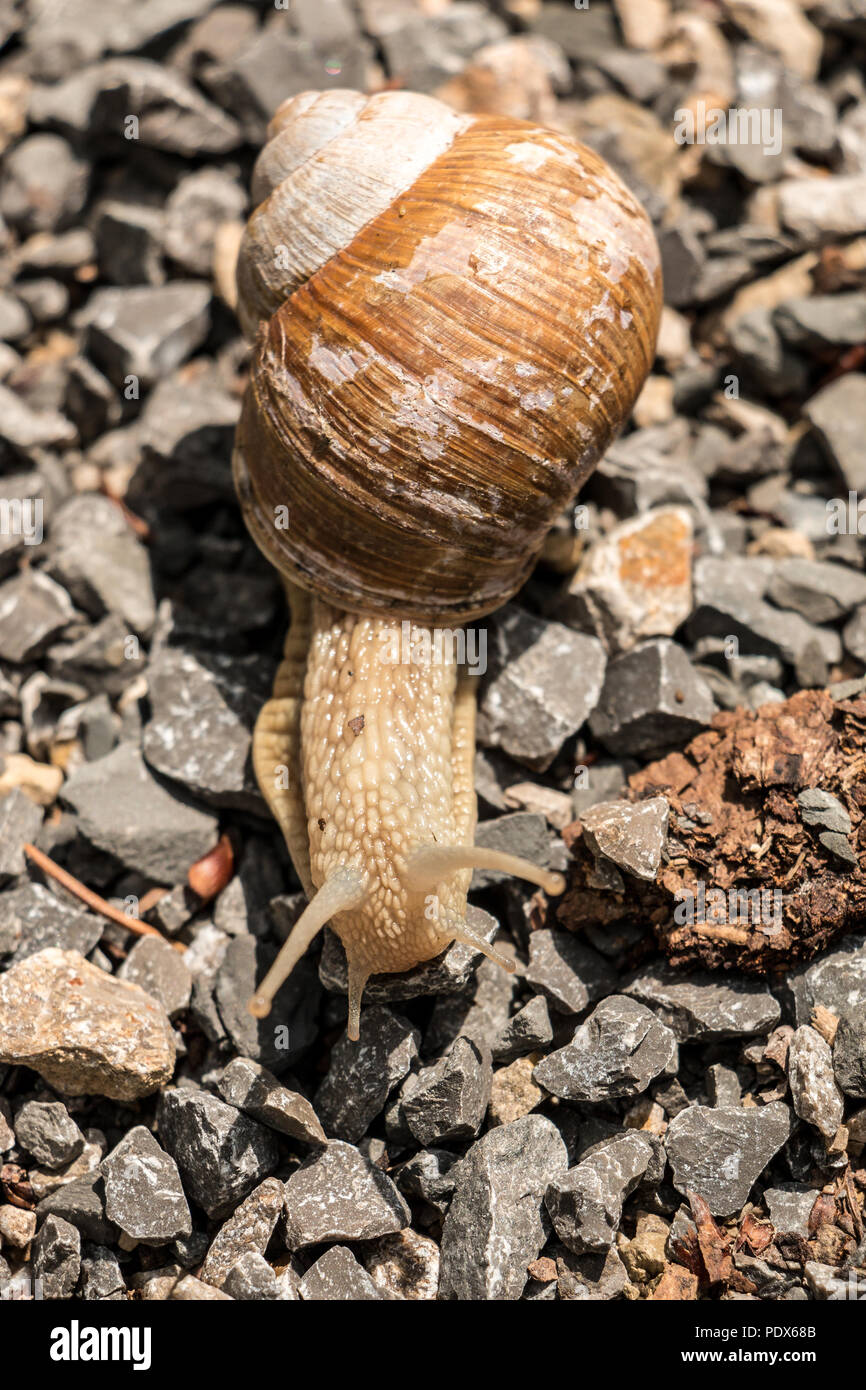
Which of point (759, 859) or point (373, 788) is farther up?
point (373, 788)

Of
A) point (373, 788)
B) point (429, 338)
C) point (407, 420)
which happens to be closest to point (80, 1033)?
point (373, 788)

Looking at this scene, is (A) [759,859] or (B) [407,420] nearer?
(B) [407,420]

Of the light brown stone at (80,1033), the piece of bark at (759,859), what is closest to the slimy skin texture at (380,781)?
the piece of bark at (759,859)

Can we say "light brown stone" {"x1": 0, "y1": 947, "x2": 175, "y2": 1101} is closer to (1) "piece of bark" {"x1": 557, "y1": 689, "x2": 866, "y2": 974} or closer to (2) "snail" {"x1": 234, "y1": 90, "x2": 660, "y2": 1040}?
(2) "snail" {"x1": 234, "y1": 90, "x2": 660, "y2": 1040}

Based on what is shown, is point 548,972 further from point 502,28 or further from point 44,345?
point 502,28

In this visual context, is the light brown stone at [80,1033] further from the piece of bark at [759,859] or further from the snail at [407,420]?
the piece of bark at [759,859]

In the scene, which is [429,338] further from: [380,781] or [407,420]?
[380,781]

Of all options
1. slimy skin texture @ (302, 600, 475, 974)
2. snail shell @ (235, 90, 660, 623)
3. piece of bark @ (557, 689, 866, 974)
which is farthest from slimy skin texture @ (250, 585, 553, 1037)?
piece of bark @ (557, 689, 866, 974)
